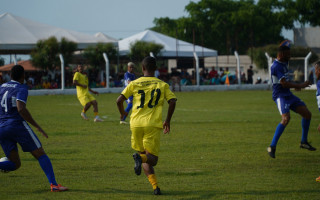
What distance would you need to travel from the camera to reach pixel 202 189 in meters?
7.20

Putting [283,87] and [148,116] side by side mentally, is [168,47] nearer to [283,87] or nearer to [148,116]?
[283,87]

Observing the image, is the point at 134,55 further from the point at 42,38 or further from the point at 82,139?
the point at 82,139

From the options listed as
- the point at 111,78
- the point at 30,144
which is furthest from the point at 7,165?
the point at 111,78

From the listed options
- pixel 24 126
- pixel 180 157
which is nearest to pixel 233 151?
pixel 180 157

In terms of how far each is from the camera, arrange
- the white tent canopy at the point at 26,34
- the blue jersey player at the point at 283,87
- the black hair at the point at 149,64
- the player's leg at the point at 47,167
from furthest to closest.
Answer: the white tent canopy at the point at 26,34 → the blue jersey player at the point at 283,87 → the player's leg at the point at 47,167 → the black hair at the point at 149,64

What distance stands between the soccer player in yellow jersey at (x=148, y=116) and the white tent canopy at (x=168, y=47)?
36.4m

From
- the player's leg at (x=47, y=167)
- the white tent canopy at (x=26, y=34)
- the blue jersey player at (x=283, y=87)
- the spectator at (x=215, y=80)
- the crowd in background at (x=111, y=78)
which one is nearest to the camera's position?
the player's leg at (x=47, y=167)

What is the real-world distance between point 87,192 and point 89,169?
1.74m

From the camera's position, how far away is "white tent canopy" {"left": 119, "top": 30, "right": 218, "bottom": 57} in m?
44.1

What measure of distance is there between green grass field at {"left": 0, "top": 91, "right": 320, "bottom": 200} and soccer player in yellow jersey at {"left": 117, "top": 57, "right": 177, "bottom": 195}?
18.7 inches

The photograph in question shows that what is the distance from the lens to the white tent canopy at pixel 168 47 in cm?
4406

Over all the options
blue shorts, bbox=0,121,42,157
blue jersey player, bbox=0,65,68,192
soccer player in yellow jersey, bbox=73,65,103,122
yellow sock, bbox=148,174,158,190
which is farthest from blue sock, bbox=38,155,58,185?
soccer player in yellow jersey, bbox=73,65,103,122

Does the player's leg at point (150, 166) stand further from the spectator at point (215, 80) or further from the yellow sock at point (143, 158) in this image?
the spectator at point (215, 80)

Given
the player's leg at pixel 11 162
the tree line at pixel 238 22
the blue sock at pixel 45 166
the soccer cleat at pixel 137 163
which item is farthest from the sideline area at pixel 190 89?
the tree line at pixel 238 22
